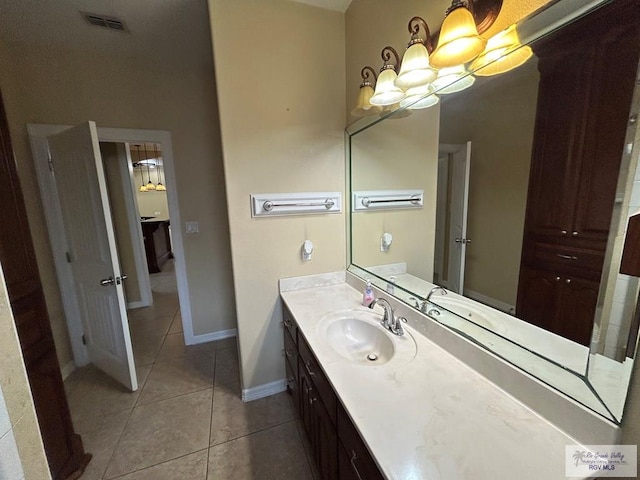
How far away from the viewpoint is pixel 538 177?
779 millimetres

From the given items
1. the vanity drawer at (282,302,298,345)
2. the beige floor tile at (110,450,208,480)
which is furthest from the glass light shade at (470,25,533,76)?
the beige floor tile at (110,450,208,480)

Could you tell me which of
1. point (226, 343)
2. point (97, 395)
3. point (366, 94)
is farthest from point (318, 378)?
point (97, 395)

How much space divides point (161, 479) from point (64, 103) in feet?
9.22

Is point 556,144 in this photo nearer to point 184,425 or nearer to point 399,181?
point 399,181

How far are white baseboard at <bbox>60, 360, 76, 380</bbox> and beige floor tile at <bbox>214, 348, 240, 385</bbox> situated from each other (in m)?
1.20

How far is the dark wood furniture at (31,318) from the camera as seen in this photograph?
1158 millimetres

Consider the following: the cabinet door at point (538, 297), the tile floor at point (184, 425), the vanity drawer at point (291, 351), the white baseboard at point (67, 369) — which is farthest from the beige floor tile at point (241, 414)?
the cabinet door at point (538, 297)

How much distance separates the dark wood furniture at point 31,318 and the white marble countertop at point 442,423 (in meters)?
1.36

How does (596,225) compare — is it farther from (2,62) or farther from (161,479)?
(2,62)

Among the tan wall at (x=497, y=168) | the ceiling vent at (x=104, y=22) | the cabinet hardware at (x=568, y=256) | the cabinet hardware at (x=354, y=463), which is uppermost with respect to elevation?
the ceiling vent at (x=104, y=22)

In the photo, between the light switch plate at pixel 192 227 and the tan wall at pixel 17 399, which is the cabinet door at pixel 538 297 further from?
the light switch plate at pixel 192 227

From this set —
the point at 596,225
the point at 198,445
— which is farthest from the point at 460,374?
the point at 198,445

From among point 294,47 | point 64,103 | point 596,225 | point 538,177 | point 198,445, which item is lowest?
point 198,445

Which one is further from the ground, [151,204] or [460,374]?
[151,204]
